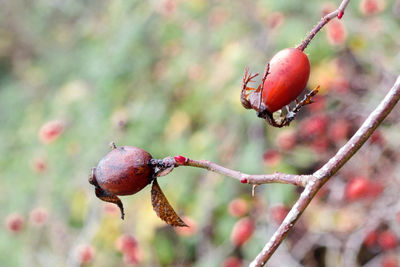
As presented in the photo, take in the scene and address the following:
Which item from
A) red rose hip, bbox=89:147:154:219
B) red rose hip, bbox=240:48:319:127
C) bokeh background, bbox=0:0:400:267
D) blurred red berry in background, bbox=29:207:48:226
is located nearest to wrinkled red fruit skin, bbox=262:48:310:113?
red rose hip, bbox=240:48:319:127

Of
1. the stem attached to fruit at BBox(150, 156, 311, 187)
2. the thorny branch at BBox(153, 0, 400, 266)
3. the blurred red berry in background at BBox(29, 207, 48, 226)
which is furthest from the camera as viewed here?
the blurred red berry in background at BBox(29, 207, 48, 226)

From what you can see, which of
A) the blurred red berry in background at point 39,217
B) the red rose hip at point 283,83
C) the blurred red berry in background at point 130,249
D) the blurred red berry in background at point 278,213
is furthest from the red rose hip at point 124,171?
the blurred red berry in background at point 39,217

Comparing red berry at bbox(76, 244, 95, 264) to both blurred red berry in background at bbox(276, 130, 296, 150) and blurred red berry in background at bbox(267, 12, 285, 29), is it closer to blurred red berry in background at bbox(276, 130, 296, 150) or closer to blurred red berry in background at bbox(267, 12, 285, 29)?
blurred red berry in background at bbox(276, 130, 296, 150)

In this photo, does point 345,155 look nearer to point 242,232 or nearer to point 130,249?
point 242,232

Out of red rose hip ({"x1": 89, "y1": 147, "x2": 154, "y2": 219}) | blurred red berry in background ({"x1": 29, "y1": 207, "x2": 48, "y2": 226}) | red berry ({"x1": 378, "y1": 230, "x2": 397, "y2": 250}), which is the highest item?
blurred red berry in background ({"x1": 29, "y1": 207, "x2": 48, "y2": 226})

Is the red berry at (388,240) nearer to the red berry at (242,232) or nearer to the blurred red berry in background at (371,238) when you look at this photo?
the blurred red berry in background at (371,238)

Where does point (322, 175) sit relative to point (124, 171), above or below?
below

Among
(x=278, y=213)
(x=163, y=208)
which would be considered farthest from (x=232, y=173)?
(x=278, y=213)

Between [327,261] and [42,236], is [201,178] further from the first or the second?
[42,236]
